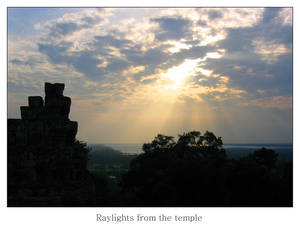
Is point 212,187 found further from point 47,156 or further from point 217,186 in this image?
point 47,156

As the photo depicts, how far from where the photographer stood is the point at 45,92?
829 inches

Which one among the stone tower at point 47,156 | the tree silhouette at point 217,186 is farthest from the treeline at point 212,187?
the stone tower at point 47,156

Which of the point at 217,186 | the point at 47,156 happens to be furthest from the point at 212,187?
the point at 47,156

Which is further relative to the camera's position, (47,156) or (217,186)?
(217,186)

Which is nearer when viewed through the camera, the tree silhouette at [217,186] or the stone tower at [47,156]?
the stone tower at [47,156]

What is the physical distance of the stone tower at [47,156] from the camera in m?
18.0

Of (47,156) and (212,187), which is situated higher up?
(47,156)

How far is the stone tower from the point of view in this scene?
18.0 m

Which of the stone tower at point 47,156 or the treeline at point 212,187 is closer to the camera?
the stone tower at point 47,156

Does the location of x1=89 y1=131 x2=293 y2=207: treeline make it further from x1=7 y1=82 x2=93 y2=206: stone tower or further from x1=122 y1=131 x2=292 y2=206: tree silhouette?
x1=7 y1=82 x2=93 y2=206: stone tower

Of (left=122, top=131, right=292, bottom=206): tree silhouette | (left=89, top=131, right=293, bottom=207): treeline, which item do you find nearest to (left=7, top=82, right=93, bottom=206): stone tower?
(left=89, top=131, right=293, bottom=207): treeline

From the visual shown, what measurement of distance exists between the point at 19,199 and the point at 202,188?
1353 centimetres

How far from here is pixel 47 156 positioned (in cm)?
1939

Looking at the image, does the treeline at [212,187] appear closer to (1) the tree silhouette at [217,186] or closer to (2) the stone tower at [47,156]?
(1) the tree silhouette at [217,186]
